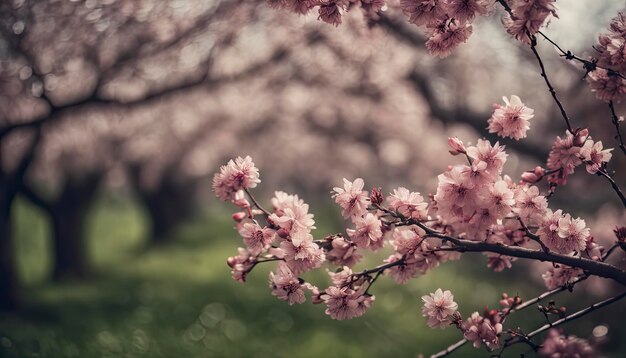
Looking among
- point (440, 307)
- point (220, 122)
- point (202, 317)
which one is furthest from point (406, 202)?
Result: point (220, 122)

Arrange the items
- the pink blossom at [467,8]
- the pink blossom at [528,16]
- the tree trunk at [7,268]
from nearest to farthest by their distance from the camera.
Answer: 1. the pink blossom at [528,16]
2. the pink blossom at [467,8]
3. the tree trunk at [7,268]

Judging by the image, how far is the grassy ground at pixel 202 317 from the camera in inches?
244

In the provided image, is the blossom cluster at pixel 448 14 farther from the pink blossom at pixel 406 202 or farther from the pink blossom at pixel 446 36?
the pink blossom at pixel 406 202

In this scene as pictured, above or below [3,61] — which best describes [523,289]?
below

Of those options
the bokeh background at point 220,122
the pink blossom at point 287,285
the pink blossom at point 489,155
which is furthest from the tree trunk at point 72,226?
the pink blossom at point 489,155

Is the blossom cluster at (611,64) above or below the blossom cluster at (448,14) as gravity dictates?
below

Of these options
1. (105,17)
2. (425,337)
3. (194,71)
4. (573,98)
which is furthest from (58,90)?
(573,98)

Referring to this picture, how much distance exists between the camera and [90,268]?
33.4 ft

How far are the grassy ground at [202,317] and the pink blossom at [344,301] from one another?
12.2ft

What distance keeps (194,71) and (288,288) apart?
5.00 meters

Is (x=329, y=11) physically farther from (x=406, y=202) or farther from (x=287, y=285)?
(x=287, y=285)

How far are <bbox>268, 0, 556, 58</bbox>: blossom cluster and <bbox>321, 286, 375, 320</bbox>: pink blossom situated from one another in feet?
3.70

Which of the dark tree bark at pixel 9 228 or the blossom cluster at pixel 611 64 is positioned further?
the dark tree bark at pixel 9 228

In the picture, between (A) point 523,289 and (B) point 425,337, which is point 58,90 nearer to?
(B) point 425,337
